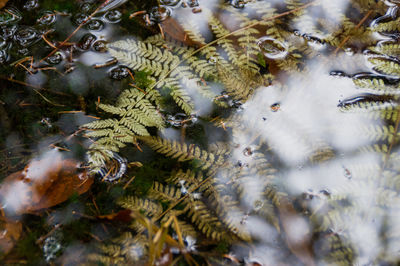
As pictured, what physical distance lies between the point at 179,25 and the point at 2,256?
2380 millimetres

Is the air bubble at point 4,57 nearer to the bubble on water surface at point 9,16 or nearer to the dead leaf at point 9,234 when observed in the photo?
the bubble on water surface at point 9,16

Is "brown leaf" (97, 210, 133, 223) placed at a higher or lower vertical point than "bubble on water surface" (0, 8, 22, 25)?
lower

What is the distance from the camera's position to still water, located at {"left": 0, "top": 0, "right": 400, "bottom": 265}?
2023 millimetres

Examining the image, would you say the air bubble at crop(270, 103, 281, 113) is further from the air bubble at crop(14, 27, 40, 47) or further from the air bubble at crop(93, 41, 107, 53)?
the air bubble at crop(14, 27, 40, 47)

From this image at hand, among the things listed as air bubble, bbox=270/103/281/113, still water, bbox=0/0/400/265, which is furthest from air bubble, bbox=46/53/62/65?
air bubble, bbox=270/103/281/113

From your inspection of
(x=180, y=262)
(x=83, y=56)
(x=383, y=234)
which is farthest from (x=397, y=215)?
(x=83, y=56)

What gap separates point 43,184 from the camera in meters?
2.21

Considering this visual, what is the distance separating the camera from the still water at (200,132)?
6.64 feet

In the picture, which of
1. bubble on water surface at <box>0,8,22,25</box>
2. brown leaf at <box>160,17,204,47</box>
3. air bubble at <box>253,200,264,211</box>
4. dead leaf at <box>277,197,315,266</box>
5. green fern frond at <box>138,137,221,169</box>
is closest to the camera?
dead leaf at <box>277,197,315,266</box>

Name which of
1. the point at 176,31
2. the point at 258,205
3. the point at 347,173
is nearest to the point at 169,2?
the point at 176,31

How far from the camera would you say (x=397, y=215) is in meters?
2.00

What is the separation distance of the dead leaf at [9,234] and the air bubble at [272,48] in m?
2.42

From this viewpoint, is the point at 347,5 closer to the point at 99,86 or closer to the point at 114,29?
the point at 114,29

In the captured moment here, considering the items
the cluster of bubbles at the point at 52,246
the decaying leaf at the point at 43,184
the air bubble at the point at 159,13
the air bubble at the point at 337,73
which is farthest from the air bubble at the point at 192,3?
the cluster of bubbles at the point at 52,246
